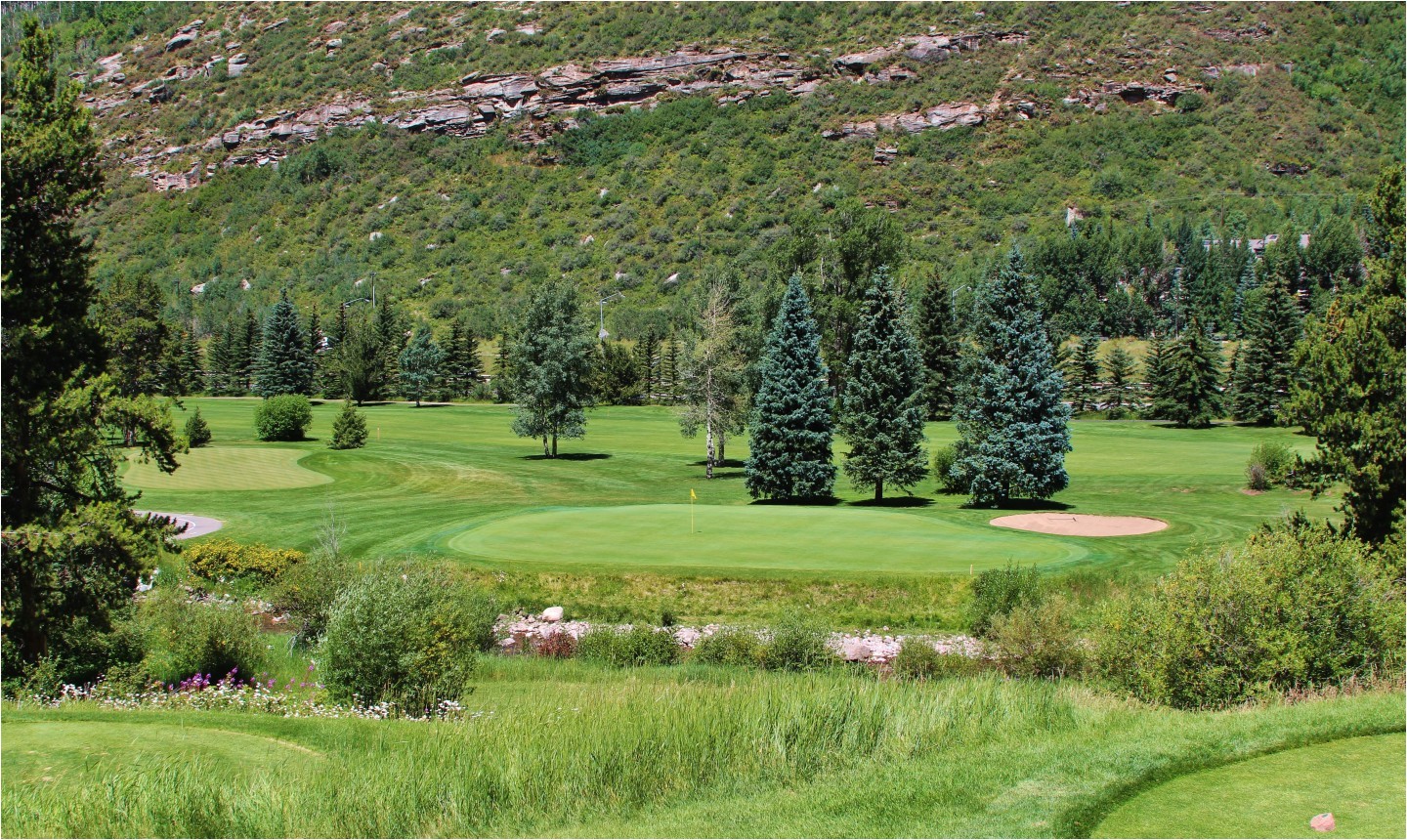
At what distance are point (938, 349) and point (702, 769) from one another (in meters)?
73.6

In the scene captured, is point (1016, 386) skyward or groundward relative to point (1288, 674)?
skyward

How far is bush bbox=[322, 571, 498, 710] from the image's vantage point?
52.3 feet

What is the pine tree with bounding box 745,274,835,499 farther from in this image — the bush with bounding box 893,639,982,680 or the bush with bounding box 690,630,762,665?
the bush with bounding box 893,639,982,680

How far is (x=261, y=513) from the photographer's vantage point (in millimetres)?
36031

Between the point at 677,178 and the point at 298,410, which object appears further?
the point at 677,178

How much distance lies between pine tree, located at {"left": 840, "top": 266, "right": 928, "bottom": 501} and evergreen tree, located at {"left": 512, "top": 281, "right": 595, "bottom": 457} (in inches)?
833

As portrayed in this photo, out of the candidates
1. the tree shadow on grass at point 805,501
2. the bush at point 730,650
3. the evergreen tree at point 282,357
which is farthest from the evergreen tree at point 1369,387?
the evergreen tree at point 282,357

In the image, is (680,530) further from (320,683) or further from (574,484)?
(574,484)

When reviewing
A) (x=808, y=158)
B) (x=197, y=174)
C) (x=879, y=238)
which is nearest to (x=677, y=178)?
(x=808, y=158)

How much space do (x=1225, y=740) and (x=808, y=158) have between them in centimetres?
17194

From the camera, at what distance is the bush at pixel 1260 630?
15.5 m

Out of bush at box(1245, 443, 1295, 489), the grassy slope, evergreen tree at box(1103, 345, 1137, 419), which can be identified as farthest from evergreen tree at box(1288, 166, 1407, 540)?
evergreen tree at box(1103, 345, 1137, 419)

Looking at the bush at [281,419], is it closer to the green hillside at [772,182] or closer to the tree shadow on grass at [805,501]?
the tree shadow on grass at [805,501]

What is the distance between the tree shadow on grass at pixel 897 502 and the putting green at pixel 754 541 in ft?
25.7
